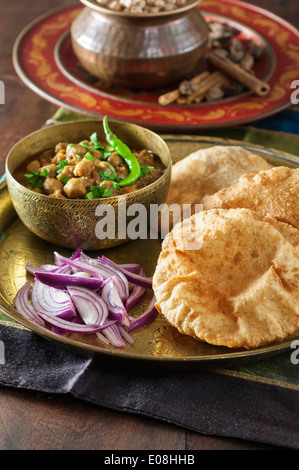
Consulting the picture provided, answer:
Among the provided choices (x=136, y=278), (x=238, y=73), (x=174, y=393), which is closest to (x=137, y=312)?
(x=136, y=278)

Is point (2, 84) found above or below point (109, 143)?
below

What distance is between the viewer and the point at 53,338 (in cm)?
249

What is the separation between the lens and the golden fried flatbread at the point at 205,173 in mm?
3301

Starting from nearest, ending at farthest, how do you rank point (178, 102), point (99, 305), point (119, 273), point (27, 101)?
point (99, 305)
point (119, 273)
point (178, 102)
point (27, 101)

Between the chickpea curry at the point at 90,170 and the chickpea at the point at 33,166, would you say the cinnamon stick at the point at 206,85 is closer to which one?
the chickpea curry at the point at 90,170

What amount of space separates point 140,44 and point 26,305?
226cm

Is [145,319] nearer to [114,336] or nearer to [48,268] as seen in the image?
[114,336]

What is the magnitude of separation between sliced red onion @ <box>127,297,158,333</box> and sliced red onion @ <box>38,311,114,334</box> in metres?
0.10

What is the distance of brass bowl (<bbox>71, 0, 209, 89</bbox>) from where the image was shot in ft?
13.8

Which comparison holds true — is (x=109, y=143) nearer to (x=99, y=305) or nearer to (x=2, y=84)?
(x=99, y=305)

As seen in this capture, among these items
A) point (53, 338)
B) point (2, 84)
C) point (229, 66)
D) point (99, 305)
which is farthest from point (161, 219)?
point (2, 84)

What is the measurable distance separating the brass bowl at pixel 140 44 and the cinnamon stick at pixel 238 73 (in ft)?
0.94

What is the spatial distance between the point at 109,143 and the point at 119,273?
2.83 ft

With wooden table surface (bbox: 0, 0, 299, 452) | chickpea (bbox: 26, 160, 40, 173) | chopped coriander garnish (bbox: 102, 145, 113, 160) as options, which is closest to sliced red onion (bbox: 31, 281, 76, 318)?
wooden table surface (bbox: 0, 0, 299, 452)
